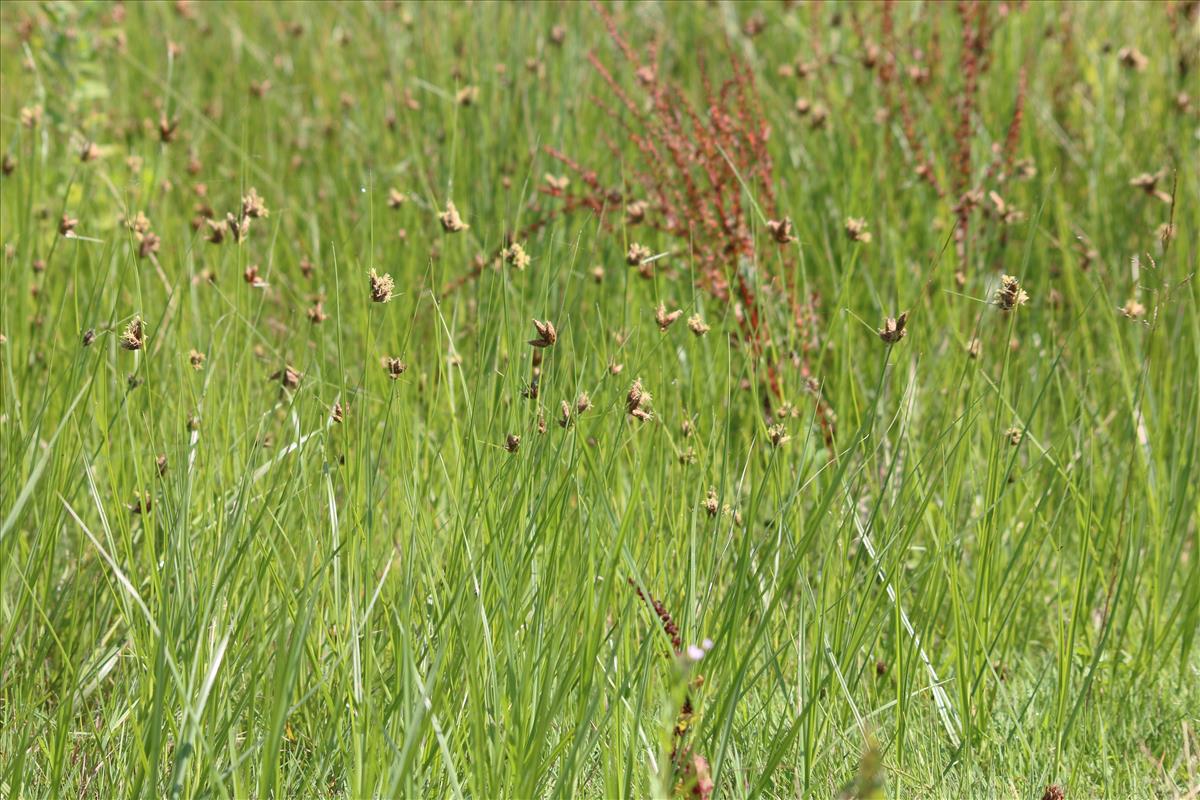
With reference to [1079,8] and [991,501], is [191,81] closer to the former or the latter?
[1079,8]

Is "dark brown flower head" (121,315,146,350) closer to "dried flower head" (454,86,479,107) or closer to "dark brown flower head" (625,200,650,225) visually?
"dark brown flower head" (625,200,650,225)

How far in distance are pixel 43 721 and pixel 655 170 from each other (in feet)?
6.60

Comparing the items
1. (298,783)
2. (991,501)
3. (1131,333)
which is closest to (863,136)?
(1131,333)

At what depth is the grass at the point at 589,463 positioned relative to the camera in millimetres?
1819

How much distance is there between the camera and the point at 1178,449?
7.86ft

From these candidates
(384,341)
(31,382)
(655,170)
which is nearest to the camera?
(31,382)

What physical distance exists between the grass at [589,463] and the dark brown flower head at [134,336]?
0.06 metres

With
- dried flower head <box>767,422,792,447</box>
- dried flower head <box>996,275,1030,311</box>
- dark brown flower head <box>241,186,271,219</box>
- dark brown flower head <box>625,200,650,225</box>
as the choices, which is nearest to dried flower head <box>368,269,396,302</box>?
dark brown flower head <box>241,186,271,219</box>

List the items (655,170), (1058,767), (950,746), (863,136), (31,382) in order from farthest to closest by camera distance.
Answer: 1. (863,136)
2. (655,170)
3. (31,382)
4. (950,746)
5. (1058,767)

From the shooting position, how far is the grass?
5.97 ft

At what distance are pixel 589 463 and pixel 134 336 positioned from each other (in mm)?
749

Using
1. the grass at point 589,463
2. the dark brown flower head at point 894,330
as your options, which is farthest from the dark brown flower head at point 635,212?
the dark brown flower head at point 894,330

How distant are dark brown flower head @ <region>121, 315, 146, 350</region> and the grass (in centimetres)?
6

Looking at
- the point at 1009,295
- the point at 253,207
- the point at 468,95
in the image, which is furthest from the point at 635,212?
the point at 1009,295
